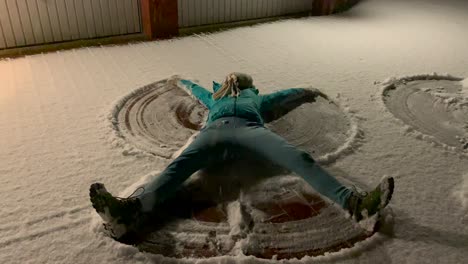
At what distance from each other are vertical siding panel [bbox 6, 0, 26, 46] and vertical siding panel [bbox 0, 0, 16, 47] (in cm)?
2

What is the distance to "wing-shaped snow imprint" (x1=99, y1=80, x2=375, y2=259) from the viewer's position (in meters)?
1.41

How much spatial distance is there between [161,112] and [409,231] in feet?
4.53

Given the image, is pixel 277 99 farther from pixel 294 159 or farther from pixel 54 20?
pixel 54 20

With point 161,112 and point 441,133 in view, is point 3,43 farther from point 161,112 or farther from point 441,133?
point 441,133

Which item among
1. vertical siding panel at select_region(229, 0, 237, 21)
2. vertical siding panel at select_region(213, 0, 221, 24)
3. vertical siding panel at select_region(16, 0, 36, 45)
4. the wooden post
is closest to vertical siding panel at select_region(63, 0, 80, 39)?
vertical siding panel at select_region(16, 0, 36, 45)

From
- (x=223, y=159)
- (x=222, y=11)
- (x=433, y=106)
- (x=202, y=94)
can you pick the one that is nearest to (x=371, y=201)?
(x=223, y=159)

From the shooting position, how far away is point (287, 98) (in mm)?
2104

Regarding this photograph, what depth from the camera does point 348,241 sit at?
1426mm

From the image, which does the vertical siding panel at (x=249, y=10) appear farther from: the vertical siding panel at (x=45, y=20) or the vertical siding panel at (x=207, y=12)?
the vertical siding panel at (x=45, y=20)

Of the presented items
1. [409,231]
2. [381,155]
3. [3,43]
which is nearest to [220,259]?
[409,231]

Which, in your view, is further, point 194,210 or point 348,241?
point 194,210

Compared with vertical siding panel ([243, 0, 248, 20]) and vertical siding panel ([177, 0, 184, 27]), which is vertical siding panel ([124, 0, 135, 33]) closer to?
vertical siding panel ([177, 0, 184, 27])

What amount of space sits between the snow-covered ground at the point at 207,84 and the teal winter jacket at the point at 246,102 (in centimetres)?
37

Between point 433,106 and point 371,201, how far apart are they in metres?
1.28
